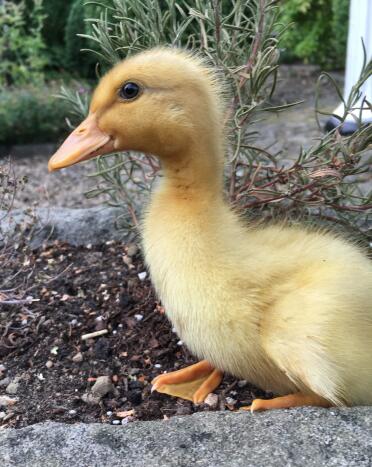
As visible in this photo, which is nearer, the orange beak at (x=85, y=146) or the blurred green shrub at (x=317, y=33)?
the orange beak at (x=85, y=146)

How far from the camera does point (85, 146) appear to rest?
1233 mm

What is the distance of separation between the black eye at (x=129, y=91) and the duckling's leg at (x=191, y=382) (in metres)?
0.66

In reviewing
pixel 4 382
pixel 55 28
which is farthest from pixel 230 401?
pixel 55 28

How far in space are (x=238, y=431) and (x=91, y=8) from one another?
18.2 ft

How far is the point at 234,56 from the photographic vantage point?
5.51 ft

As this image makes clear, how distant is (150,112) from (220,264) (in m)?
0.33

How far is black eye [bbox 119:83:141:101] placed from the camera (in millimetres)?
1197

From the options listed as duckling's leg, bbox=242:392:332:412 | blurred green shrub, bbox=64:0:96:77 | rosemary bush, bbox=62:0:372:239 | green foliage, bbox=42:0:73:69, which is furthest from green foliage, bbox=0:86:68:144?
duckling's leg, bbox=242:392:332:412

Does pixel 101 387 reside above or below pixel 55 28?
below

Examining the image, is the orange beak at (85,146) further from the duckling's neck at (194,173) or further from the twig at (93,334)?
the twig at (93,334)

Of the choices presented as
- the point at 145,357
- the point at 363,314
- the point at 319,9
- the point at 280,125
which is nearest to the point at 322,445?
the point at 363,314

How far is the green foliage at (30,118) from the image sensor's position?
5.28 metres

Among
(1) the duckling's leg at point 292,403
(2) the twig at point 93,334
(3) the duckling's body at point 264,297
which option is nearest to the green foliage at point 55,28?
(2) the twig at point 93,334

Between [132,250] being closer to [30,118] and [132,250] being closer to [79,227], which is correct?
[79,227]
